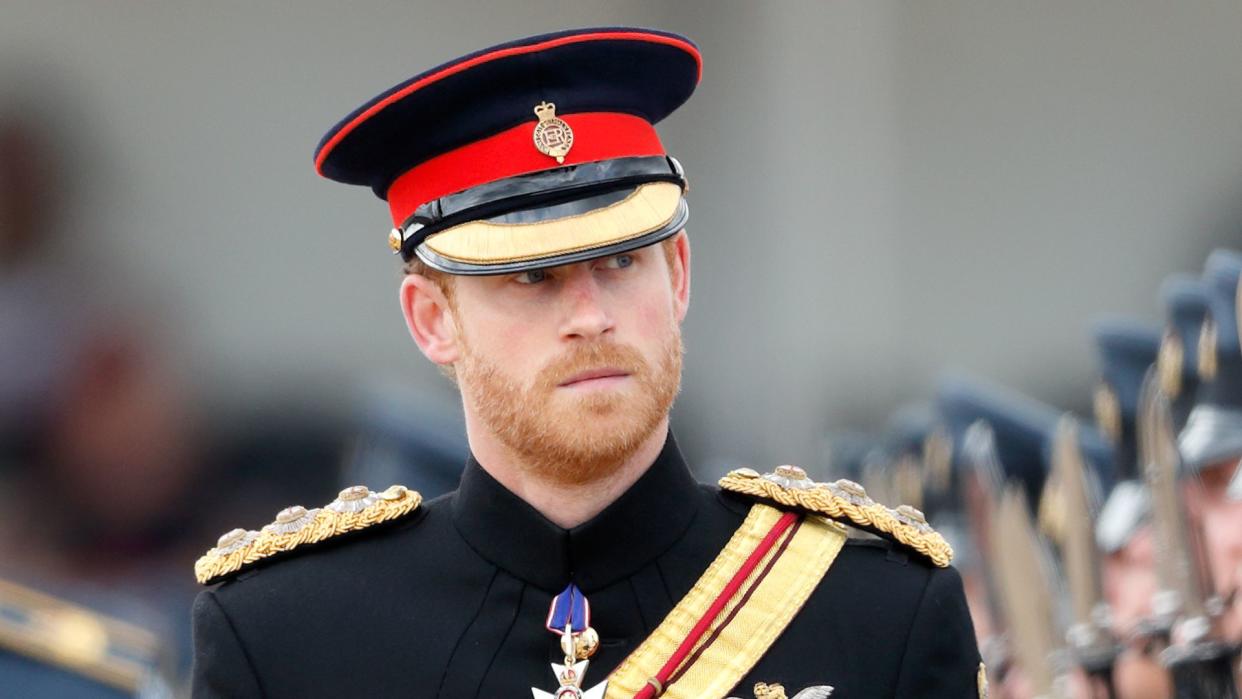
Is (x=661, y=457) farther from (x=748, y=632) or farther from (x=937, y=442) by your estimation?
(x=937, y=442)

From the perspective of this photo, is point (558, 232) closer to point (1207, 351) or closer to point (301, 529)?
point (301, 529)

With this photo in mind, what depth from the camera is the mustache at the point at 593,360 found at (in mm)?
3270

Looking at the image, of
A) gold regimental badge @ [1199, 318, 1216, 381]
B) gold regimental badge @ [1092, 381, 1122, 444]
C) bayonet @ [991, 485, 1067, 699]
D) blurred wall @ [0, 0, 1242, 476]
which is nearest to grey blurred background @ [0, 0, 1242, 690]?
blurred wall @ [0, 0, 1242, 476]

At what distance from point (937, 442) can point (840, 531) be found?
2.97 meters

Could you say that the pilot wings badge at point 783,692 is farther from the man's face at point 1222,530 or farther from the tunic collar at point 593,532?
the man's face at point 1222,530

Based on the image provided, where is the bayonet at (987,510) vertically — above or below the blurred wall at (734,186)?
below

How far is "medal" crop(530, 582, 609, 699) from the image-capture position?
3422mm

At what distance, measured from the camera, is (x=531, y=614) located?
3.54 m

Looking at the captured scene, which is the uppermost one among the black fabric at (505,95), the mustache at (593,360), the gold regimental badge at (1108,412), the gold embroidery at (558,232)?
the black fabric at (505,95)

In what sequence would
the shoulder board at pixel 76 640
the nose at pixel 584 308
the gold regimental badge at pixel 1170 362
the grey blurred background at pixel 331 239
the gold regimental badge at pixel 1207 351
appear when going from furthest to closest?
1. the shoulder board at pixel 76 640
2. the grey blurred background at pixel 331 239
3. the gold regimental badge at pixel 1170 362
4. the gold regimental badge at pixel 1207 351
5. the nose at pixel 584 308

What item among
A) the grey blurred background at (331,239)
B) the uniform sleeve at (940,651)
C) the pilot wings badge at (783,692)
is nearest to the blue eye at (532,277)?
the pilot wings badge at (783,692)

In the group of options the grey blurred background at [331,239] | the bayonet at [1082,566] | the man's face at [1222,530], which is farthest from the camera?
the grey blurred background at [331,239]

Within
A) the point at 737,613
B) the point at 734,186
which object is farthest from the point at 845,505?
the point at 734,186

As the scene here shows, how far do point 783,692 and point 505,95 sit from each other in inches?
44.2
